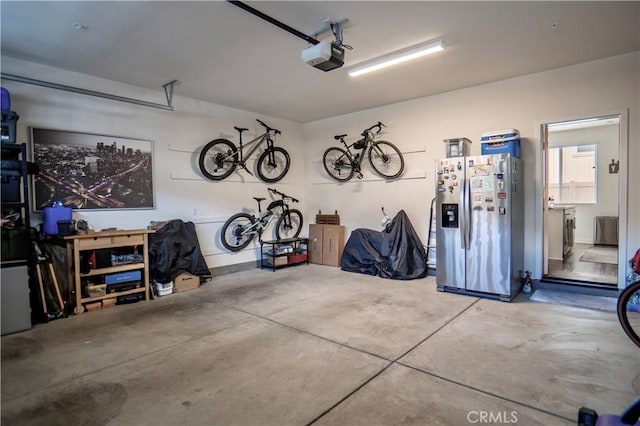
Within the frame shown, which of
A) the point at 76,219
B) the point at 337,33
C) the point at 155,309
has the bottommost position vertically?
the point at 155,309

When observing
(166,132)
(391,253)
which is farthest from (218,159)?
(391,253)

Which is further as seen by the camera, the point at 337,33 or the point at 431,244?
the point at 431,244

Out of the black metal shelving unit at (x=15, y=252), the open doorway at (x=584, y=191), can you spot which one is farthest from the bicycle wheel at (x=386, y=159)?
the black metal shelving unit at (x=15, y=252)

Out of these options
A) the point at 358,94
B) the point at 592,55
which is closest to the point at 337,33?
the point at 358,94

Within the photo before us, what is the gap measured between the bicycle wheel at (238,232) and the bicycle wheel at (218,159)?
0.83 metres

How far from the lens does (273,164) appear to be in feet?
22.3

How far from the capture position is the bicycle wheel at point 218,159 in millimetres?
5770

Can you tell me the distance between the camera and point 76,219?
4.46 metres

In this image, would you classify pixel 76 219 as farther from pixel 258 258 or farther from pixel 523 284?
pixel 523 284

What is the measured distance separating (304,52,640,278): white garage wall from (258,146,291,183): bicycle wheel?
724 millimetres

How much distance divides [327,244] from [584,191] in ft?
22.1

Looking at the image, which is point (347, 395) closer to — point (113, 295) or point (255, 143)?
point (113, 295)

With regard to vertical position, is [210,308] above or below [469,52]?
below

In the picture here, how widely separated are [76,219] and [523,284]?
246 inches
